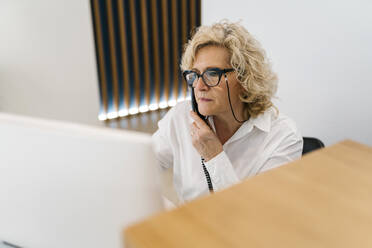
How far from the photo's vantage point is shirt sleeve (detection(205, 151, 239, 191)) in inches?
49.3

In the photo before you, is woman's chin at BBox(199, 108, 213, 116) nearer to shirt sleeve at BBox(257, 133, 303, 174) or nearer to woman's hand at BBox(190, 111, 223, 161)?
woman's hand at BBox(190, 111, 223, 161)

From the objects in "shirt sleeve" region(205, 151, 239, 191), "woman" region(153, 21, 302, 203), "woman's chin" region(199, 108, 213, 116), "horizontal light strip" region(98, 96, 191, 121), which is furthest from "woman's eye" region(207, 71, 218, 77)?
"horizontal light strip" region(98, 96, 191, 121)

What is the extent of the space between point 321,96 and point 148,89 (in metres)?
2.82

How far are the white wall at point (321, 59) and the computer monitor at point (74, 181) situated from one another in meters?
1.91

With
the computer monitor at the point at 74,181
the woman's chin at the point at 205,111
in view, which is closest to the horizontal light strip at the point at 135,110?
the woman's chin at the point at 205,111

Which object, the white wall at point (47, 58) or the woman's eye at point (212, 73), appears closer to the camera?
the woman's eye at point (212, 73)

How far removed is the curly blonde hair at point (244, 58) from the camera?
4.61ft

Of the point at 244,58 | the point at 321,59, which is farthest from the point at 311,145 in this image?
the point at 321,59

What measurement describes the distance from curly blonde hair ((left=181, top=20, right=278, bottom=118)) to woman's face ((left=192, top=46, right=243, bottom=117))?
3cm

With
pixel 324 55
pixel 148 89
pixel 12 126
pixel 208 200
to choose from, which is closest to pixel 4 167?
pixel 12 126

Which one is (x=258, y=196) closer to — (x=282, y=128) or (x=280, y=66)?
(x=282, y=128)

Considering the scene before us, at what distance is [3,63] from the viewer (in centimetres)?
311

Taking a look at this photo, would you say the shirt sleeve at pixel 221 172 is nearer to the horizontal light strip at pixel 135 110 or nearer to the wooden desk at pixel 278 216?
the wooden desk at pixel 278 216

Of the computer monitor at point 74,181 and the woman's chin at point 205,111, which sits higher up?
the computer monitor at point 74,181
